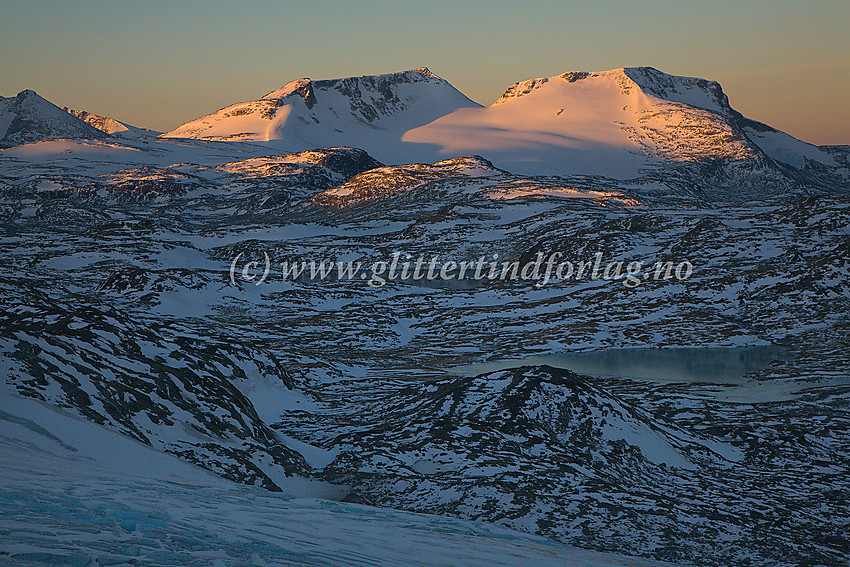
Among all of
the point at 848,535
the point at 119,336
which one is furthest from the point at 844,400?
the point at 119,336

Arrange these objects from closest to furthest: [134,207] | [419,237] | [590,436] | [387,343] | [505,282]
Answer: [590,436]
[387,343]
[505,282]
[419,237]
[134,207]

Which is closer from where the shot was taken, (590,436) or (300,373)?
(590,436)

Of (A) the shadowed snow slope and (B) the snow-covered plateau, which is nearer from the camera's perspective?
(A) the shadowed snow slope

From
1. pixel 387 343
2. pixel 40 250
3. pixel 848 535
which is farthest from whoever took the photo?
pixel 40 250

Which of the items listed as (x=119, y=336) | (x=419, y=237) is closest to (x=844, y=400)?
(x=119, y=336)

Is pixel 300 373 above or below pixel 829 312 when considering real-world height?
below

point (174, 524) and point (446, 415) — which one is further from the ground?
point (174, 524)

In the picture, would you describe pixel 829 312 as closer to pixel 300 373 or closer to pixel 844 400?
pixel 844 400

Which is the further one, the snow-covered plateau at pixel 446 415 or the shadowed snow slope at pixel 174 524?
the snow-covered plateau at pixel 446 415

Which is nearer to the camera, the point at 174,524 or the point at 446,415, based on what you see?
the point at 174,524
